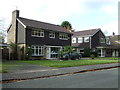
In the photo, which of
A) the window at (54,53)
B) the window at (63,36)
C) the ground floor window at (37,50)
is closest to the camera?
the ground floor window at (37,50)

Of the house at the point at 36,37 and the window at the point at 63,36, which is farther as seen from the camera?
the window at the point at 63,36

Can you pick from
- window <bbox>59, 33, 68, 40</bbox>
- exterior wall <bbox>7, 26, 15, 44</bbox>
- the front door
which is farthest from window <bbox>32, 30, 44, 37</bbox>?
window <bbox>59, 33, 68, 40</bbox>

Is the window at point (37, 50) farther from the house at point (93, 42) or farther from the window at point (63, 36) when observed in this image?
the house at point (93, 42)

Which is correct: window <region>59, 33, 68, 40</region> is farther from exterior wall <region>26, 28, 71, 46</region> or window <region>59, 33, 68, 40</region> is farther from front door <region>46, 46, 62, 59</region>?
front door <region>46, 46, 62, 59</region>

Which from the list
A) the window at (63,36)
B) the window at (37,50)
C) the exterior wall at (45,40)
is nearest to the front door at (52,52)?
the exterior wall at (45,40)

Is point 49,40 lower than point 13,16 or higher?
lower

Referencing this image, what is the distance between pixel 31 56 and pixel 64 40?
981 cm

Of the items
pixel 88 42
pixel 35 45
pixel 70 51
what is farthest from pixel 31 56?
pixel 88 42

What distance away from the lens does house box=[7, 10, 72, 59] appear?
29312 millimetres

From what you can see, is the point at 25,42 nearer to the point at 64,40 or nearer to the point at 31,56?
the point at 31,56

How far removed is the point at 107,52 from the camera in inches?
1913

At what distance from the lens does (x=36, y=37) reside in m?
30.3

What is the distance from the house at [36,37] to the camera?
96.2 ft

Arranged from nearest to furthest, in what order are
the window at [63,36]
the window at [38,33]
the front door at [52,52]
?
the window at [38,33] → the front door at [52,52] → the window at [63,36]
